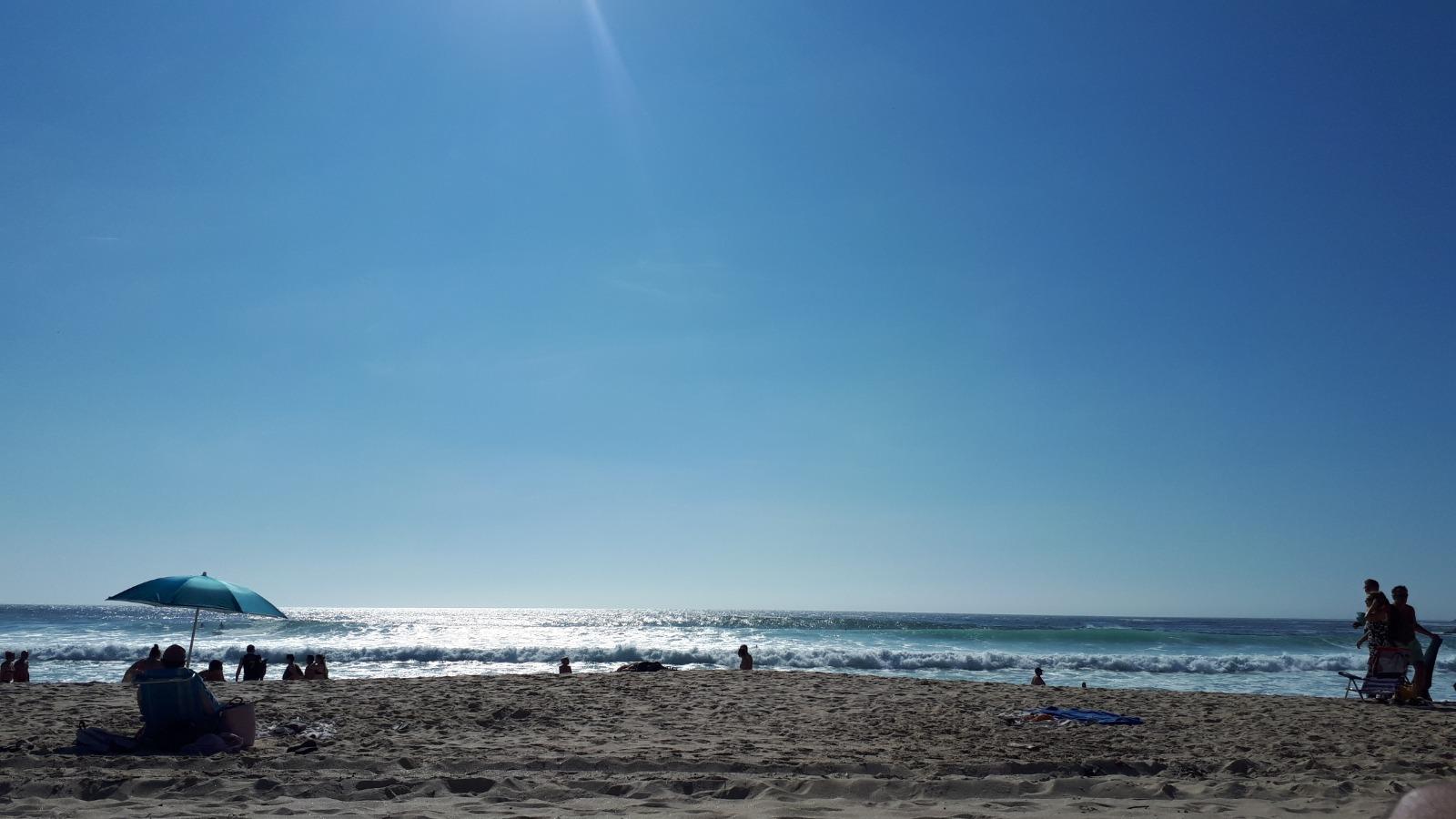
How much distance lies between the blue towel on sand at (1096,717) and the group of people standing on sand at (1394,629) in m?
4.75

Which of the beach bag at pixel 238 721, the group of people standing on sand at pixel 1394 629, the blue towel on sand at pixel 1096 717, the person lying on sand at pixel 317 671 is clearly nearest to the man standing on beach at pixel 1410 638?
the group of people standing on sand at pixel 1394 629

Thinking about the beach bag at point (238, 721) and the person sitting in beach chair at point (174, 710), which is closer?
the person sitting in beach chair at point (174, 710)

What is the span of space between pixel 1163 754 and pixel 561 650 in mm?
28319

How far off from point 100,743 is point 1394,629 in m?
15.9

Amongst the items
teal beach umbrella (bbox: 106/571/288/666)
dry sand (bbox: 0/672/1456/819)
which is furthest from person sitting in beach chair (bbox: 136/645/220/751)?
teal beach umbrella (bbox: 106/571/288/666)

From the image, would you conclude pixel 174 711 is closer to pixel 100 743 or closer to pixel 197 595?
pixel 100 743

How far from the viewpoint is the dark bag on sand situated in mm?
7352

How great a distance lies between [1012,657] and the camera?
31797 mm

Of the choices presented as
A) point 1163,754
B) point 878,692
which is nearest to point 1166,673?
point 878,692

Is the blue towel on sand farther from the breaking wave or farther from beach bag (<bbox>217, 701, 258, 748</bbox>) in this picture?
the breaking wave

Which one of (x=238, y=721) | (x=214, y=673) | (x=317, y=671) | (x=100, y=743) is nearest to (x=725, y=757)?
(x=238, y=721)

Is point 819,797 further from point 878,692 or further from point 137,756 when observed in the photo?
point 878,692

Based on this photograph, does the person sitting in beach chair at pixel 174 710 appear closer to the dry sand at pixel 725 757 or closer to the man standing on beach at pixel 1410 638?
the dry sand at pixel 725 757

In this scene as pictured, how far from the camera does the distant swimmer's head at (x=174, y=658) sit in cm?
766
